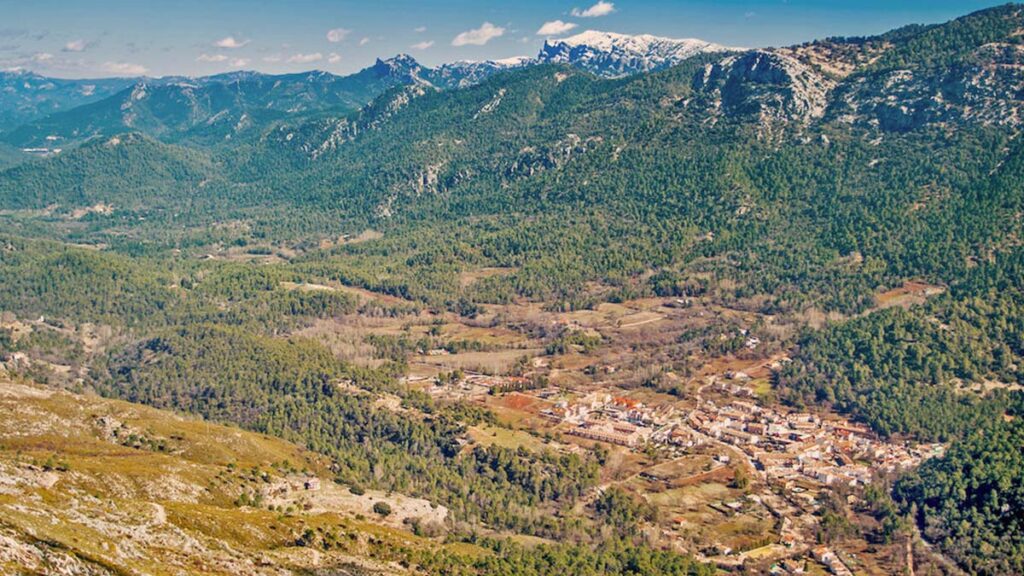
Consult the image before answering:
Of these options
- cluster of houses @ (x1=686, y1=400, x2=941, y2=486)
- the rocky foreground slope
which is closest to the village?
cluster of houses @ (x1=686, y1=400, x2=941, y2=486)

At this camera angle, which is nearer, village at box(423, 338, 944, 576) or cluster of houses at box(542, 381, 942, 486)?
village at box(423, 338, 944, 576)

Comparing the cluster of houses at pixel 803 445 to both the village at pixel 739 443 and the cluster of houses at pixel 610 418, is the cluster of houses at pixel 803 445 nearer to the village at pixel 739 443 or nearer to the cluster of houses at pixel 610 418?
the village at pixel 739 443

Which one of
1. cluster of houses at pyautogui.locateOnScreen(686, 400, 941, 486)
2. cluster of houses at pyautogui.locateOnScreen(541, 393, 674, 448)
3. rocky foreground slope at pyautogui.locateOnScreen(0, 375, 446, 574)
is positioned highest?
rocky foreground slope at pyautogui.locateOnScreen(0, 375, 446, 574)

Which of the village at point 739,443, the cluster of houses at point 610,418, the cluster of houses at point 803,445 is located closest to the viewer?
the village at point 739,443

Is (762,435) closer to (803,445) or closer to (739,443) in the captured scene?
(739,443)

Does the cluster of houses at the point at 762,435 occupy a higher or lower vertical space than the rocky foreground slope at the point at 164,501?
lower

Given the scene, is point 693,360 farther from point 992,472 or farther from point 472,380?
point 992,472

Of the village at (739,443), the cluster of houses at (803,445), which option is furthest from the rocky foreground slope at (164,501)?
the cluster of houses at (803,445)

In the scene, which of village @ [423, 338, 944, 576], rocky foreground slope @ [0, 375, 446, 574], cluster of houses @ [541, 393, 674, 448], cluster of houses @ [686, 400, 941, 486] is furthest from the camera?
cluster of houses @ [541, 393, 674, 448]

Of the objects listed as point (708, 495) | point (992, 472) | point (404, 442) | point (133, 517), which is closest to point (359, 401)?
point (404, 442)

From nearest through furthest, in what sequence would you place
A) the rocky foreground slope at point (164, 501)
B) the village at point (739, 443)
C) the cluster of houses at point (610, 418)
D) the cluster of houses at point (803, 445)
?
the rocky foreground slope at point (164, 501), the village at point (739, 443), the cluster of houses at point (803, 445), the cluster of houses at point (610, 418)

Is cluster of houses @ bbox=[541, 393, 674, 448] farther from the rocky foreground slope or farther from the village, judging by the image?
the rocky foreground slope

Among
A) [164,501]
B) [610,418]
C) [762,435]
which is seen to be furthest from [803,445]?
[164,501]
